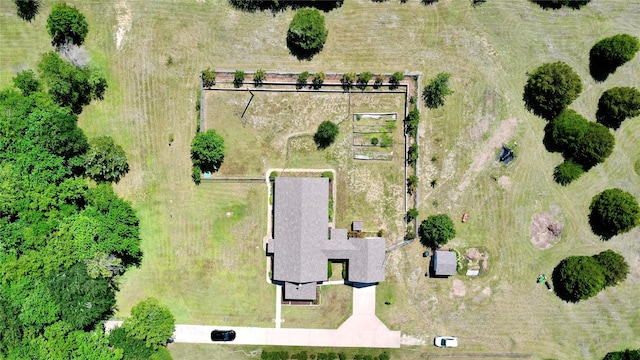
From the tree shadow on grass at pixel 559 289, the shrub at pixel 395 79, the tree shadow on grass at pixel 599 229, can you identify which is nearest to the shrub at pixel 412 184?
the shrub at pixel 395 79

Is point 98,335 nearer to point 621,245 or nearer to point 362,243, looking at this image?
point 362,243

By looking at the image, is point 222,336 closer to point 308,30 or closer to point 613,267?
point 308,30

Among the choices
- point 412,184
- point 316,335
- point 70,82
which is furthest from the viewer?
point 316,335

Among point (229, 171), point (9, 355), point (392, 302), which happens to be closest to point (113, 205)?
point (229, 171)

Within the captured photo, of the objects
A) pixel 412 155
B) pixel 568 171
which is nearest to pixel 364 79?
pixel 412 155

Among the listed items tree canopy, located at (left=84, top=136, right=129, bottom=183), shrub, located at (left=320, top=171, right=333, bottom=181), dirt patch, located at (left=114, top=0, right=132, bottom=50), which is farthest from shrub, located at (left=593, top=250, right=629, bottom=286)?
dirt patch, located at (left=114, top=0, right=132, bottom=50)

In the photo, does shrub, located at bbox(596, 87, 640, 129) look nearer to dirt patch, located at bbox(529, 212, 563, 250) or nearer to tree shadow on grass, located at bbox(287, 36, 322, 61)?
dirt patch, located at bbox(529, 212, 563, 250)
